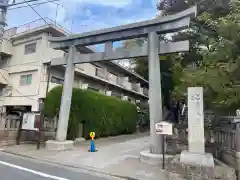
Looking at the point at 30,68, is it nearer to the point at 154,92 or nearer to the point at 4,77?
the point at 4,77

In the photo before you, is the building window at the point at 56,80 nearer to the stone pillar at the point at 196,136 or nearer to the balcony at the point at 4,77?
the balcony at the point at 4,77

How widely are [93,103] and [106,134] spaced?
9.80ft

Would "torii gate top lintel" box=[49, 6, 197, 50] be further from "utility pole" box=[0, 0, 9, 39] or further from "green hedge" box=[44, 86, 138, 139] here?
"utility pole" box=[0, 0, 9, 39]

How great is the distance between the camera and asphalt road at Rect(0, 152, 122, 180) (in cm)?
564

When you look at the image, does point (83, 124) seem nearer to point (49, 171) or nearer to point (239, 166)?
point (49, 171)

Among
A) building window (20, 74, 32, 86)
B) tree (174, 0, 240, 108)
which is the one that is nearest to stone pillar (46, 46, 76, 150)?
tree (174, 0, 240, 108)

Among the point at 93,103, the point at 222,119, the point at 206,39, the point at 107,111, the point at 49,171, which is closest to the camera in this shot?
the point at 49,171

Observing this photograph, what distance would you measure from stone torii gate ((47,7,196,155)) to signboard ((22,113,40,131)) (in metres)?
1.20

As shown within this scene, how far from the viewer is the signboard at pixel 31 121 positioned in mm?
10422

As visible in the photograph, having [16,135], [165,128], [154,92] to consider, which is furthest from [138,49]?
[16,135]

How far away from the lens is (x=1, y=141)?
35.1 feet

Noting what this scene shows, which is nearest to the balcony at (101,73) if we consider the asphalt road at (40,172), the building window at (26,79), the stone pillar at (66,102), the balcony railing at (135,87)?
the building window at (26,79)

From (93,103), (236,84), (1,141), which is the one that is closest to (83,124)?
(93,103)

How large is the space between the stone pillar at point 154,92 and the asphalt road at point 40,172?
8.35ft
